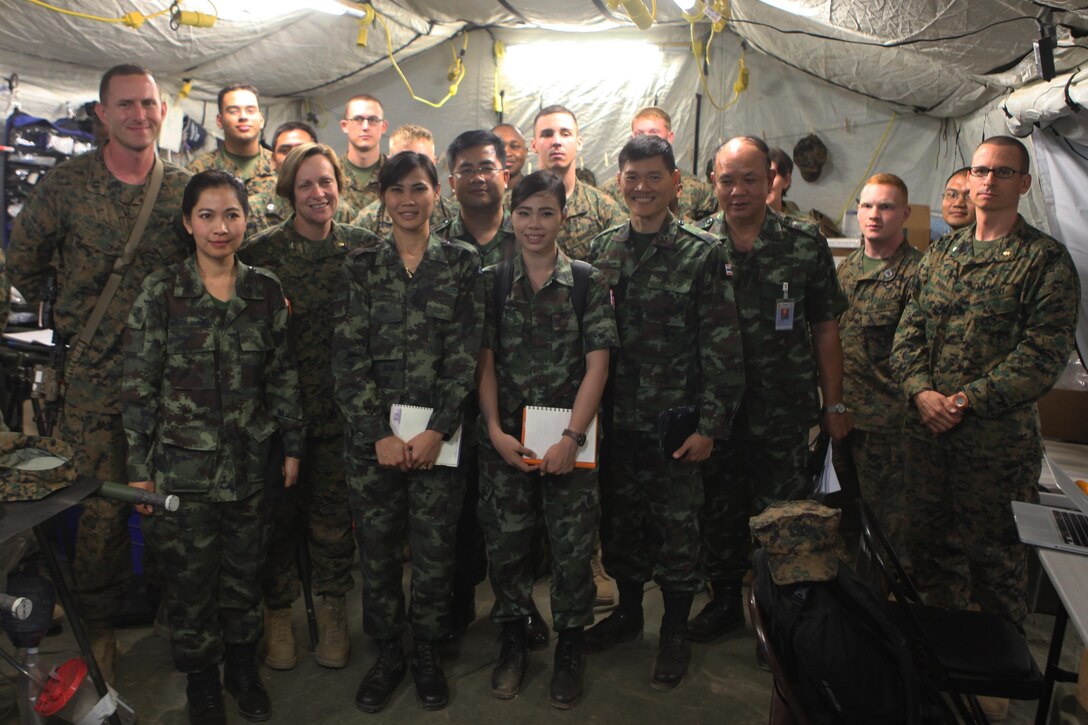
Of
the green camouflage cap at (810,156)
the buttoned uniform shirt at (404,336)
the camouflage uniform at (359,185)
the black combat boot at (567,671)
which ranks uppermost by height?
the green camouflage cap at (810,156)

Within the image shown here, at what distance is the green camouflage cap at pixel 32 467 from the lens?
79.0 inches

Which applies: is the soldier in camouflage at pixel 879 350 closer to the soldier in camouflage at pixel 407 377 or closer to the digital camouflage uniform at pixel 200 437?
the soldier in camouflage at pixel 407 377

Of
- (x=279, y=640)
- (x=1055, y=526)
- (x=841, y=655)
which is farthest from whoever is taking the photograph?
(x=279, y=640)

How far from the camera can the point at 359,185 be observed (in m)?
4.37

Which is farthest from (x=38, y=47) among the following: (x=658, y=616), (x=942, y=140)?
(x=942, y=140)

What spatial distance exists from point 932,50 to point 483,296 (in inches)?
94.4

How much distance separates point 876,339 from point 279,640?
8.88 ft

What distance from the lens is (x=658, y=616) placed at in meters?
3.34

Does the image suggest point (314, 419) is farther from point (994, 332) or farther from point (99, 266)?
point (994, 332)

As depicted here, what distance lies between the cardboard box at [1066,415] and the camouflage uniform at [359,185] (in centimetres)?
370

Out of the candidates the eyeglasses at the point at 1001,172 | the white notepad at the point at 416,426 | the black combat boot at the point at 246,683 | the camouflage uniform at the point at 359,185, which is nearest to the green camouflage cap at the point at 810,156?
the eyeglasses at the point at 1001,172

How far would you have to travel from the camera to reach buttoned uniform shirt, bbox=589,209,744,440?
2.73 m

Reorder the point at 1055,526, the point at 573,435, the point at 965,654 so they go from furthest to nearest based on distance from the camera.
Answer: the point at 573,435 → the point at 1055,526 → the point at 965,654

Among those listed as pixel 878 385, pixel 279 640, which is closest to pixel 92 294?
pixel 279 640
